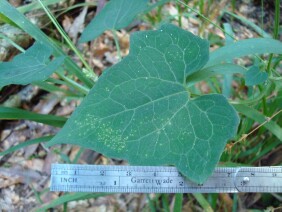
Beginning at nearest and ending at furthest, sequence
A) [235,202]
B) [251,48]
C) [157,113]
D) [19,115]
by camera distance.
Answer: [157,113] < [251,48] < [19,115] < [235,202]

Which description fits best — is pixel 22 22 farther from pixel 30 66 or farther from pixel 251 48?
pixel 251 48

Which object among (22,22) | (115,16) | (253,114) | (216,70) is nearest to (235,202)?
(253,114)

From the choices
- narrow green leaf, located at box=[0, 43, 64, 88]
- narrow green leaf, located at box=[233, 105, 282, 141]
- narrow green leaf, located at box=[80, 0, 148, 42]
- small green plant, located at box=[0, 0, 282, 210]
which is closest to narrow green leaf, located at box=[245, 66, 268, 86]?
small green plant, located at box=[0, 0, 282, 210]

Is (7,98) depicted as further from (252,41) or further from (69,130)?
(252,41)

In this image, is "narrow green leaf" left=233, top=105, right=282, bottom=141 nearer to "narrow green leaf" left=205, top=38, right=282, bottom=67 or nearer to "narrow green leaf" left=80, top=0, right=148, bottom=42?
"narrow green leaf" left=205, top=38, right=282, bottom=67

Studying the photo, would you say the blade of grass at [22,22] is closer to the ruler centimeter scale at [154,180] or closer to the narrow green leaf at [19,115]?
the narrow green leaf at [19,115]

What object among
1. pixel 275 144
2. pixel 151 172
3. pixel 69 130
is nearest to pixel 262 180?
pixel 275 144
